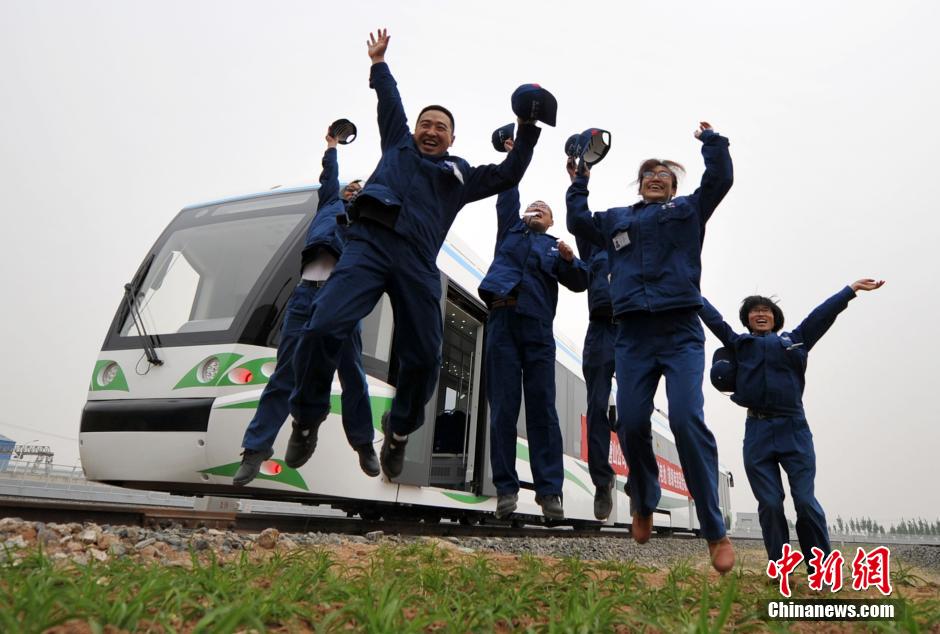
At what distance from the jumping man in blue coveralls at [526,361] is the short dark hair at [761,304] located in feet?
4.08

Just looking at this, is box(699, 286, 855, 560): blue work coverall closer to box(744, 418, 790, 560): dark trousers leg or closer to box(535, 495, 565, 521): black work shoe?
box(744, 418, 790, 560): dark trousers leg

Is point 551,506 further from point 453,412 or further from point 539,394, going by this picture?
point 453,412

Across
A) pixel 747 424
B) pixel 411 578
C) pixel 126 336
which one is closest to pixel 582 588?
pixel 411 578

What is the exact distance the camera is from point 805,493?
414 cm

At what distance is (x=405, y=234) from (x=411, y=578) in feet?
5.78

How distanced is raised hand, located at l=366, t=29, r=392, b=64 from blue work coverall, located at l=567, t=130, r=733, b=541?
1.70 metres

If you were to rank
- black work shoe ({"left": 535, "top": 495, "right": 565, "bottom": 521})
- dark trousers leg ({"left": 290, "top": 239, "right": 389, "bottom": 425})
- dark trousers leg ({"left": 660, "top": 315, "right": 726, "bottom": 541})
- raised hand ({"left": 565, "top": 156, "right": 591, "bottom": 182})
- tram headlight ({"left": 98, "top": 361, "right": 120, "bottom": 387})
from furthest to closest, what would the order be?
tram headlight ({"left": 98, "top": 361, "right": 120, "bottom": 387}) < black work shoe ({"left": 535, "top": 495, "right": 565, "bottom": 521}) < raised hand ({"left": 565, "top": 156, "right": 591, "bottom": 182}) < dark trousers leg ({"left": 290, "top": 239, "right": 389, "bottom": 425}) < dark trousers leg ({"left": 660, "top": 315, "right": 726, "bottom": 541})

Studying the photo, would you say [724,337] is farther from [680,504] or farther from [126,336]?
[680,504]

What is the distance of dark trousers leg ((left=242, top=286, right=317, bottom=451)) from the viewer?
14.3 ft

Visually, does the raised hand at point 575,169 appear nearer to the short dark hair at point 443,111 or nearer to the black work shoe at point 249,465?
the short dark hair at point 443,111

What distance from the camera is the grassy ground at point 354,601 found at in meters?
1.67

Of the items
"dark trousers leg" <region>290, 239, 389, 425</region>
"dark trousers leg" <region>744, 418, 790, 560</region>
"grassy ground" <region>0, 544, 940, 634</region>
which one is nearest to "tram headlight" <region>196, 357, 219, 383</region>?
"dark trousers leg" <region>290, 239, 389, 425</region>

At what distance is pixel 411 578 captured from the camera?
2.44 m

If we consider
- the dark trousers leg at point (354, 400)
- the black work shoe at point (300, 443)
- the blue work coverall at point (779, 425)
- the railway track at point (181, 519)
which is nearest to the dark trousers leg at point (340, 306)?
the black work shoe at point (300, 443)
